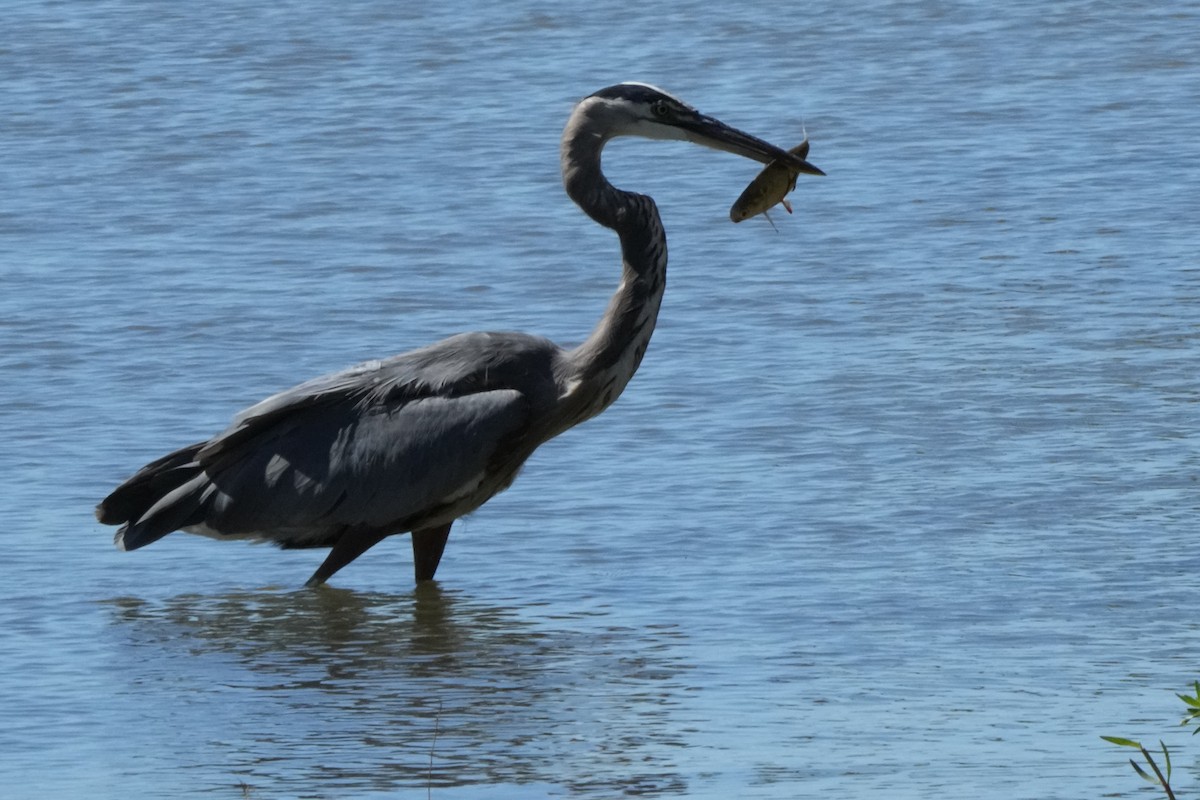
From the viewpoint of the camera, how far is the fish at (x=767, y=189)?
8.10 m

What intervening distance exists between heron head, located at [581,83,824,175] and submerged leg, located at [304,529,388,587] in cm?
155

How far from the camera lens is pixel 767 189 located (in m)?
8.12

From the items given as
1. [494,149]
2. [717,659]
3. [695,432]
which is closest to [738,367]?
[695,432]

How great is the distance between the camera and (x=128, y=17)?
20766mm

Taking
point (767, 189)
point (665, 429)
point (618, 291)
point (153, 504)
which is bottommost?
point (665, 429)

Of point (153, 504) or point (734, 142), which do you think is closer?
point (153, 504)

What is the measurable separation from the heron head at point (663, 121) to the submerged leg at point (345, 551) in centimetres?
155

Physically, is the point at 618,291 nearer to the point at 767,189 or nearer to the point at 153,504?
the point at 767,189

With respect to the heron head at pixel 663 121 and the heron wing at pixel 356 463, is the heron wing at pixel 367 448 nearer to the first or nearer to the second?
the heron wing at pixel 356 463

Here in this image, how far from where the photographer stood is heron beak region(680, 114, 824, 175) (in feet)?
26.2

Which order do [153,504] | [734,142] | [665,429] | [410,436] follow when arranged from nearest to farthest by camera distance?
[410,436]
[153,504]
[734,142]
[665,429]

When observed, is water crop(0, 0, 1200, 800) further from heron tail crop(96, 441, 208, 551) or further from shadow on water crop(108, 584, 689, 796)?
heron tail crop(96, 441, 208, 551)

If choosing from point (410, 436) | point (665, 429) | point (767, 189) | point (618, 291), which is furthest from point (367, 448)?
point (665, 429)

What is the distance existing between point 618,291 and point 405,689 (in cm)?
181
